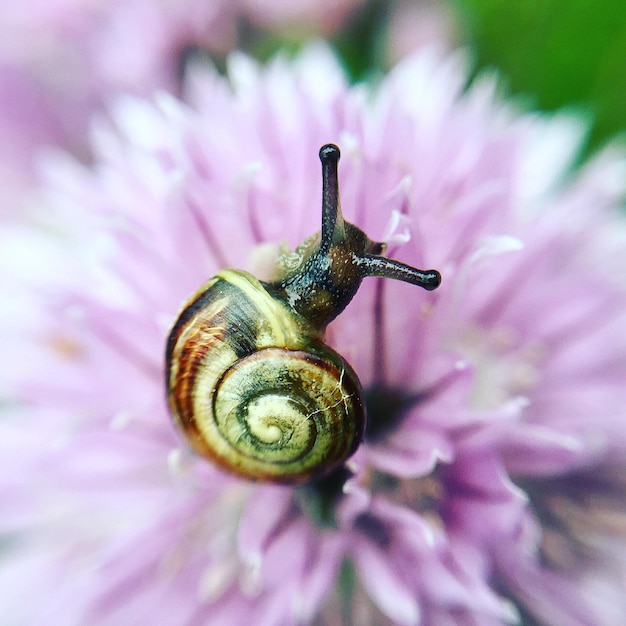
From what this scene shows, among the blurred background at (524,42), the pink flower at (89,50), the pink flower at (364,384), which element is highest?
the pink flower at (89,50)

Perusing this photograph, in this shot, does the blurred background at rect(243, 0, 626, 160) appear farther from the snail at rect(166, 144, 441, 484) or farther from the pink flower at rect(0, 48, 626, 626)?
the snail at rect(166, 144, 441, 484)

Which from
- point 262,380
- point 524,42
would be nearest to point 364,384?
point 262,380

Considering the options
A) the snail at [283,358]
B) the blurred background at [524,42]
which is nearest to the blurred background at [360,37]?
the blurred background at [524,42]

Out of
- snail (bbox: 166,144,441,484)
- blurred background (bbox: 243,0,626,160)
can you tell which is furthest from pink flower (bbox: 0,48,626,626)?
blurred background (bbox: 243,0,626,160)

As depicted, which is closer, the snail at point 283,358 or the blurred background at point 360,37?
the snail at point 283,358

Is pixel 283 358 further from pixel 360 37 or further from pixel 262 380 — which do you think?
pixel 360 37

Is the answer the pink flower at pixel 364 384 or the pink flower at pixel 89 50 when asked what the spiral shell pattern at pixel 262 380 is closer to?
the pink flower at pixel 364 384
